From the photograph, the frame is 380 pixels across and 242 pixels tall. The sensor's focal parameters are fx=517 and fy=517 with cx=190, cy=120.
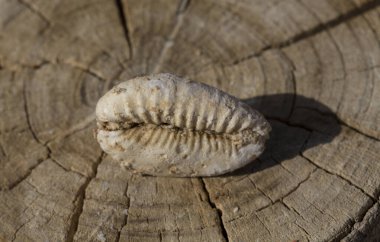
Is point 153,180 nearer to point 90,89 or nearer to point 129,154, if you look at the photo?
point 129,154

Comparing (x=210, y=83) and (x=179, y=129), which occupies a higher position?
(x=210, y=83)

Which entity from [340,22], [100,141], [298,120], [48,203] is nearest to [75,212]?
[48,203]

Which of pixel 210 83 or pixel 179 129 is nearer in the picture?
pixel 179 129
